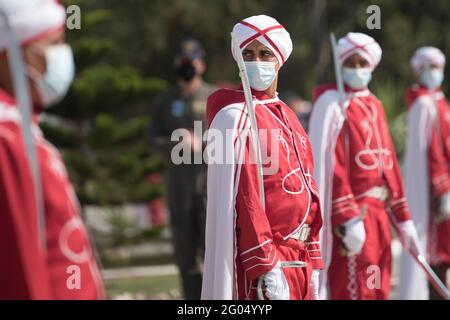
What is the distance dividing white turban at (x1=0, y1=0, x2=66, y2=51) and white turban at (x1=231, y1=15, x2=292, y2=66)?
1.89 meters

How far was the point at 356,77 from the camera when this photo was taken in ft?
23.9

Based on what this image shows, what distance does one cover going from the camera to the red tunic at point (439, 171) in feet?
30.4

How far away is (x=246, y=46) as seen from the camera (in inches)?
218

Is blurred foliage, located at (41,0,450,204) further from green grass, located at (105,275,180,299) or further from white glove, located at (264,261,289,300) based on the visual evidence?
white glove, located at (264,261,289,300)

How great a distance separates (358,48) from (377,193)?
85 cm

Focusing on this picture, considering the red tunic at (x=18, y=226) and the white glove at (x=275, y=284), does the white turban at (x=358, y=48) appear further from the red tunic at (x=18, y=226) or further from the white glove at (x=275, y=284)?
Answer: the red tunic at (x=18, y=226)

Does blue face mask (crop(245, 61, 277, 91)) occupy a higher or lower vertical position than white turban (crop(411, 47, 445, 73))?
higher

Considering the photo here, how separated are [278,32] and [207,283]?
3.80 feet

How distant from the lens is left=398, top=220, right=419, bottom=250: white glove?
7.16 m

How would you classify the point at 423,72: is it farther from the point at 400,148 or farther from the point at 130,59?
the point at 130,59

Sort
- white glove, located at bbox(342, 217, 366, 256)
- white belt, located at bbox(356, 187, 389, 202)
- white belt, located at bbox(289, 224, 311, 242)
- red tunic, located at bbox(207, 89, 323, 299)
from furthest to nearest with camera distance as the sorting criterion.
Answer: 1. white belt, located at bbox(356, 187, 389, 202)
2. white glove, located at bbox(342, 217, 366, 256)
3. white belt, located at bbox(289, 224, 311, 242)
4. red tunic, located at bbox(207, 89, 323, 299)

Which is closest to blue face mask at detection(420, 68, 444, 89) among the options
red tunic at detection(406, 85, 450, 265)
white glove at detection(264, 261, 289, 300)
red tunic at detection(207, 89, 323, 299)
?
red tunic at detection(406, 85, 450, 265)

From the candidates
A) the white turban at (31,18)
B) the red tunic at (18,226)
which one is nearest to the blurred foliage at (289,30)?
the white turban at (31,18)
